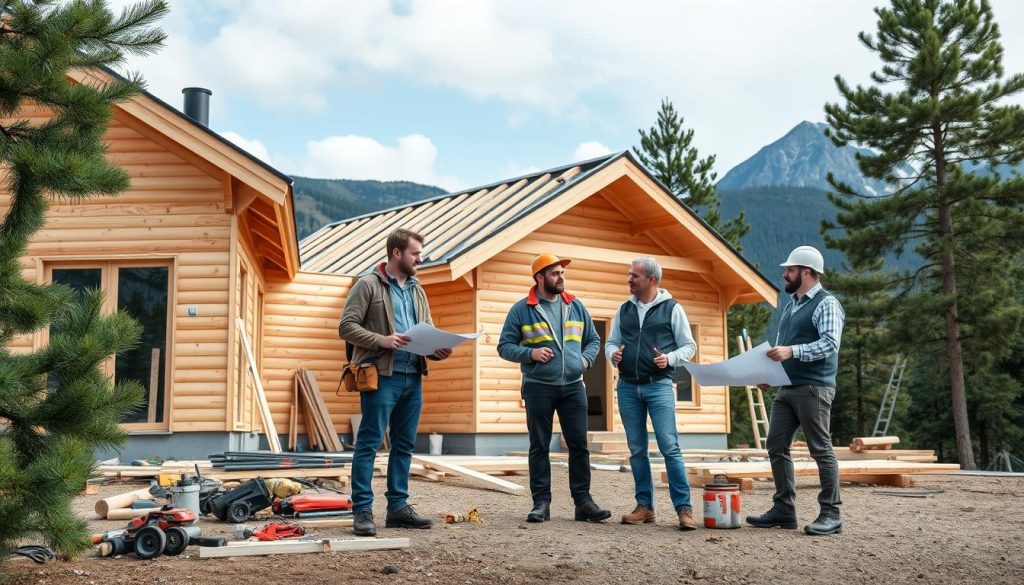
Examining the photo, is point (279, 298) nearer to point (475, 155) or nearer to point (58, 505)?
point (58, 505)

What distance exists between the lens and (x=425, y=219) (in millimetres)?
18391

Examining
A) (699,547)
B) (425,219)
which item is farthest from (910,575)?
(425,219)

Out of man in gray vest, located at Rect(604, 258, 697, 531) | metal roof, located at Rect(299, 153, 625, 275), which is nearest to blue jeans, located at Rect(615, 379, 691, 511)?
man in gray vest, located at Rect(604, 258, 697, 531)

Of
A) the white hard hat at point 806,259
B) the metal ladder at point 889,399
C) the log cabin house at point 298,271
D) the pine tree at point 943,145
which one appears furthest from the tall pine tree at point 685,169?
the white hard hat at point 806,259

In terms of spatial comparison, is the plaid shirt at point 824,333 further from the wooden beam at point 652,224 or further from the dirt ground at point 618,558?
the wooden beam at point 652,224

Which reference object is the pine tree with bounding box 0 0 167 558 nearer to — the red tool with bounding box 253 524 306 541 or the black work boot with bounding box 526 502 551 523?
the red tool with bounding box 253 524 306 541

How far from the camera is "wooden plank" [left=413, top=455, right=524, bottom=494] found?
9.58m

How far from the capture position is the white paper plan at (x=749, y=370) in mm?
6320

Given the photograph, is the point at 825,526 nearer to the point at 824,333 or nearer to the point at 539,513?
the point at 824,333

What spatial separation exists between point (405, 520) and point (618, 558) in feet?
5.47

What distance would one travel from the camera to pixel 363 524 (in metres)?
6.01

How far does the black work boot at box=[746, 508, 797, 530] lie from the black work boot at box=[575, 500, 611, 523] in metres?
1.02

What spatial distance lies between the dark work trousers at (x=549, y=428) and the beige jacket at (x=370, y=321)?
893 mm

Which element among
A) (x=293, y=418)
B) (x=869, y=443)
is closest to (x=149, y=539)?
(x=293, y=418)
